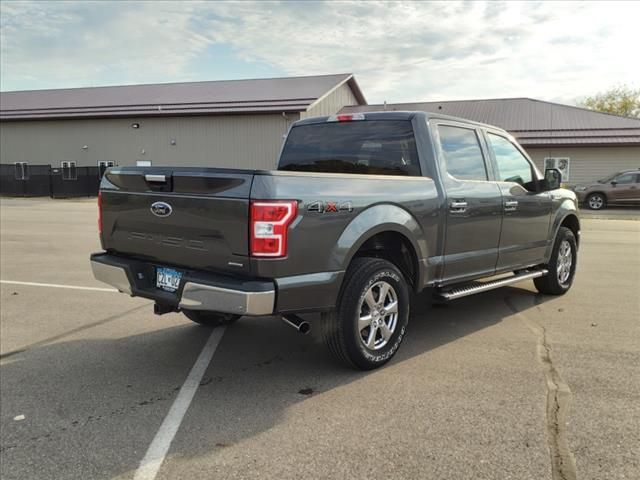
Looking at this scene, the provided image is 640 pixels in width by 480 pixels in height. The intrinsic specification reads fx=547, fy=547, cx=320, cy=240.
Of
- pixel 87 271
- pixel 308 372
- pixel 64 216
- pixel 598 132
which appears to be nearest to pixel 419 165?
pixel 308 372

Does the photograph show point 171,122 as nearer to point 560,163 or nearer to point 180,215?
point 560,163

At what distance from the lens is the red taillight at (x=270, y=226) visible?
11.3 feet

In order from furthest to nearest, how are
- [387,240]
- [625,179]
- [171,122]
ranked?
[171,122]
[625,179]
[387,240]

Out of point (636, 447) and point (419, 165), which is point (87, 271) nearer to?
point (419, 165)

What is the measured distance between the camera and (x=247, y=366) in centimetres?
445

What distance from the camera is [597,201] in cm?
2262

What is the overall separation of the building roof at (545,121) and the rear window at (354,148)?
78.6 feet

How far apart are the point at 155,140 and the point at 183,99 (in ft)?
11.1

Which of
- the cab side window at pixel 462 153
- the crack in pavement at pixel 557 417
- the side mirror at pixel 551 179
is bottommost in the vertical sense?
the crack in pavement at pixel 557 417

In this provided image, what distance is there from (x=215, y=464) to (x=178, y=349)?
6.72 feet

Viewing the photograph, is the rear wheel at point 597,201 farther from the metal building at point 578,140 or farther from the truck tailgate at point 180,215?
the truck tailgate at point 180,215

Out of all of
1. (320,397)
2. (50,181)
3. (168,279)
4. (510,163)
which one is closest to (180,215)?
(168,279)

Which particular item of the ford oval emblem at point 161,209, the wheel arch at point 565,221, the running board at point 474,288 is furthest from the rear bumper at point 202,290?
the wheel arch at point 565,221

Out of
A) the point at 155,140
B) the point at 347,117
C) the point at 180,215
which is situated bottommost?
the point at 180,215
